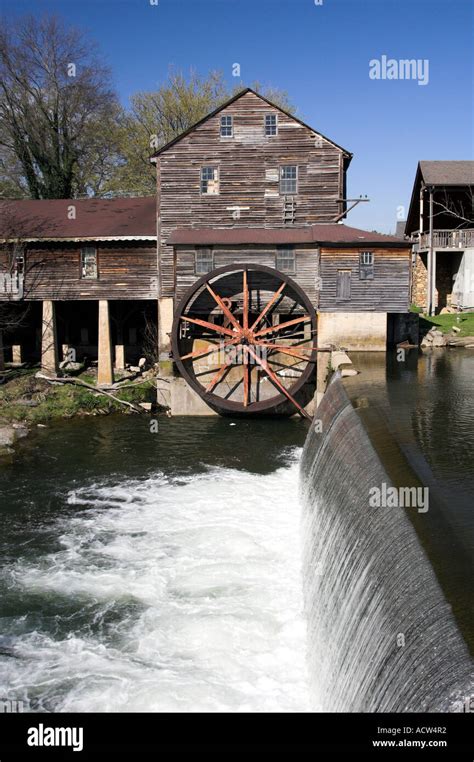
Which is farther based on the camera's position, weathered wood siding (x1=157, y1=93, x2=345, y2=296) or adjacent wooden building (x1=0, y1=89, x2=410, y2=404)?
weathered wood siding (x1=157, y1=93, x2=345, y2=296)

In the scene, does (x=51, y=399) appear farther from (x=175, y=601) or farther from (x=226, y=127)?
(x=175, y=601)

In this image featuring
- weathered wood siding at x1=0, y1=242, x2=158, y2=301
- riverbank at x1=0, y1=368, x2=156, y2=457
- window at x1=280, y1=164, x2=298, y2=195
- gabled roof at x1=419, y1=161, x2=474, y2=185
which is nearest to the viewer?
riverbank at x1=0, y1=368, x2=156, y2=457

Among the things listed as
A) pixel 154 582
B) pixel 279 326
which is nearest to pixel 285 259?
pixel 279 326

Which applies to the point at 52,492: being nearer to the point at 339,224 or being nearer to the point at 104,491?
the point at 104,491

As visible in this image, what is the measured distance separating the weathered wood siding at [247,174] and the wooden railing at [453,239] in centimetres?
1031

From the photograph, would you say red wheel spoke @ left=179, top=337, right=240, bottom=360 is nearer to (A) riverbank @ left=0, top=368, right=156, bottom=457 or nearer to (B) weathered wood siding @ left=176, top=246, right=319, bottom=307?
(A) riverbank @ left=0, top=368, right=156, bottom=457

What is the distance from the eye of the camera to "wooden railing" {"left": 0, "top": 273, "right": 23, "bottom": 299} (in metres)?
24.4

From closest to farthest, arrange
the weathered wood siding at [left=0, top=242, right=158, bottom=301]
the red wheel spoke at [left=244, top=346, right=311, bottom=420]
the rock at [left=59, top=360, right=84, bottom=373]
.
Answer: the red wheel spoke at [left=244, top=346, right=311, bottom=420] < the weathered wood siding at [left=0, top=242, right=158, bottom=301] < the rock at [left=59, top=360, right=84, bottom=373]

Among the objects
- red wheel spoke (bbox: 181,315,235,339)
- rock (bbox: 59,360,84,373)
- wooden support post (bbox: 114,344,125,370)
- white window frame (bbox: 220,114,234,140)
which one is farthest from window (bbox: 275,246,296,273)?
rock (bbox: 59,360,84,373)

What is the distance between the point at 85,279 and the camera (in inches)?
968

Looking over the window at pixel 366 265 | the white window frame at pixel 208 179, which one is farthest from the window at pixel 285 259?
the white window frame at pixel 208 179

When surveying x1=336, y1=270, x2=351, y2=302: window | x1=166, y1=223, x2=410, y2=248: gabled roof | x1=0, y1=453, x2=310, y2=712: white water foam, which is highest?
x1=166, y1=223, x2=410, y2=248: gabled roof

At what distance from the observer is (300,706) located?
7.92m

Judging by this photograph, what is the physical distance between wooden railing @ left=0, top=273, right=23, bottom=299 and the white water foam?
1162 centimetres
